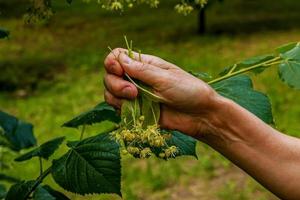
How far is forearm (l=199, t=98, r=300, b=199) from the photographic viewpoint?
161cm

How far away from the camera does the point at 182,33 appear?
A: 1564 cm

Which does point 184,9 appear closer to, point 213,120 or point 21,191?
point 213,120

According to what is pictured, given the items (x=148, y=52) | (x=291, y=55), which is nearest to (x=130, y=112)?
Answer: (x=291, y=55)

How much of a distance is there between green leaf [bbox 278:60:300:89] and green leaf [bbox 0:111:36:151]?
3.45 feet

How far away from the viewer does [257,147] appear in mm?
1663

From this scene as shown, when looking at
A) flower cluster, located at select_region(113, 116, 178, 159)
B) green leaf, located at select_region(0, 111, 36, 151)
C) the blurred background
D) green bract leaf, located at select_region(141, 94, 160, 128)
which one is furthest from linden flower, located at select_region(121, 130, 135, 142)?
the blurred background

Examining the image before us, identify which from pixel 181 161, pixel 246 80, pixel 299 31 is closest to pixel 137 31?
pixel 299 31

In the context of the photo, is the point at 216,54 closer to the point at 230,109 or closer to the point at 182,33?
the point at 182,33

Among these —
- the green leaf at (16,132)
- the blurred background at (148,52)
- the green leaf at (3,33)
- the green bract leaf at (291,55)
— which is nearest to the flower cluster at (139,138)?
the green bract leaf at (291,55)

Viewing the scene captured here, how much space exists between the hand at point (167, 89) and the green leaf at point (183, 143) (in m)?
0.18

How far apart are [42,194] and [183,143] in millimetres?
399

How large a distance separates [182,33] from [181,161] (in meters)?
8.86

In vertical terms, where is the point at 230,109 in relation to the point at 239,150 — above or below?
above

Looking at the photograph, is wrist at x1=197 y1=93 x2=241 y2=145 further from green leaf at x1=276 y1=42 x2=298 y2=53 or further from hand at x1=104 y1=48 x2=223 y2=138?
green leaf at x1=276 y1=42 x2=298 y2=53
